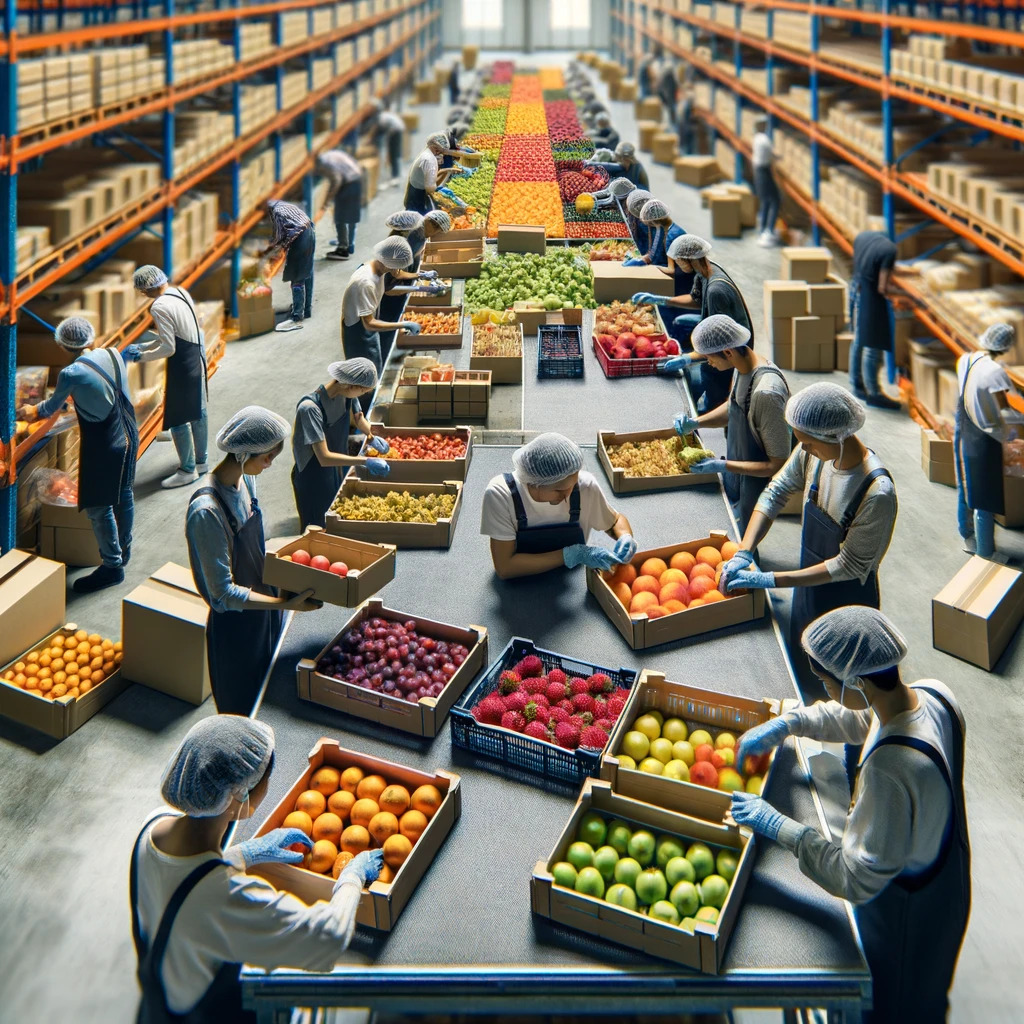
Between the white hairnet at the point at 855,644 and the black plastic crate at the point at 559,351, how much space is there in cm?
399

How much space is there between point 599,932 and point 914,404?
25.4 feet

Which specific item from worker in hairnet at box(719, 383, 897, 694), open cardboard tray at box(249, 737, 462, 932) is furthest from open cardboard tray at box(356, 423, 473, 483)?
open cardboard tray at box(249, 737, 462, 932)

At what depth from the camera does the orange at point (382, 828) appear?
278 centimetres

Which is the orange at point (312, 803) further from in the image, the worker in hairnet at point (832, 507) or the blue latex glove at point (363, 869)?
the worker in hairnet at point (832, 507)

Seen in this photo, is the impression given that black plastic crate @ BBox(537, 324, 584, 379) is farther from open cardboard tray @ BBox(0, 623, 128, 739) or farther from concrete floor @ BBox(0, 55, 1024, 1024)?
open cardboard tray @ BBox(0, 623, 128, 739)

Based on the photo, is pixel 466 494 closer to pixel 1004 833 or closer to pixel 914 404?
pixel 1004 833

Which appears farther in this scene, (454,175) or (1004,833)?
(454,175)

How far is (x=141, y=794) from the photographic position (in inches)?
188

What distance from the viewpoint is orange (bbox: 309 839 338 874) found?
8.97ft

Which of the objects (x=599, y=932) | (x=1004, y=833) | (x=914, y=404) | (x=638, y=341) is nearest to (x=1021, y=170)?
(x=914, y=404)

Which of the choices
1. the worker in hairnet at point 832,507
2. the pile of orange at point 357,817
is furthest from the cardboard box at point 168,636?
the worker in hairnet at point 832,507

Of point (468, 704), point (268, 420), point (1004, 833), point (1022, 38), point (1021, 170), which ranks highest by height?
point (1022, 38)

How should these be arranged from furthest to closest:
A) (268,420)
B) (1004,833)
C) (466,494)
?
1. (466,494)
2. (1004,833)
3. (268,420)

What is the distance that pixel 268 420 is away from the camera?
3.82 meters
